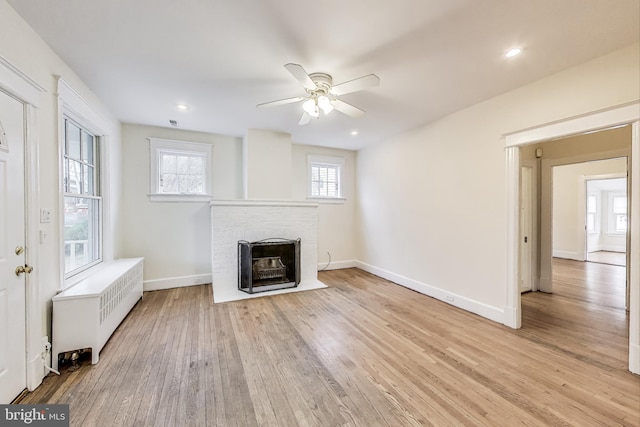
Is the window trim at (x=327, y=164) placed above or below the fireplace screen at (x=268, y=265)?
above

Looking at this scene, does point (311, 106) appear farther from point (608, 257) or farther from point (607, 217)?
point (607, 217)

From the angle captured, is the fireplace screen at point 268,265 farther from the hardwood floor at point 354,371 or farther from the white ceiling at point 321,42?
the white ceiling at point 321,42

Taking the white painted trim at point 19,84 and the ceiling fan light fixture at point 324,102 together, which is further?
the ceiling fan light fixture at point 324,102

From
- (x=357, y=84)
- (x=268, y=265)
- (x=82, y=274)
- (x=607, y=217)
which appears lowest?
(x=268, y=265)

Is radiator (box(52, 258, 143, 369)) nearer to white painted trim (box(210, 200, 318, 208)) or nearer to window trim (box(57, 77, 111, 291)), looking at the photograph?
window trim (box(57, 77, 111, 291))

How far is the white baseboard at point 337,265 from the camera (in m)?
5.59

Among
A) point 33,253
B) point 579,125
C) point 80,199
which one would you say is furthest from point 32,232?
point 579,125

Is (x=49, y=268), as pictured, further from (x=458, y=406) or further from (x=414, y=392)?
(x=458, y=406)

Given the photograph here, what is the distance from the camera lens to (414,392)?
6.16 feet

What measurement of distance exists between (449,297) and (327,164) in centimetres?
345

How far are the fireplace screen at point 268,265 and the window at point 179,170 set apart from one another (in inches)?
52.2

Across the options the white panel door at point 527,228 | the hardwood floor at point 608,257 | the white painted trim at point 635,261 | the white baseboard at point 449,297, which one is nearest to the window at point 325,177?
the white baseboard at point 449,297

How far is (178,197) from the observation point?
14.3 feet

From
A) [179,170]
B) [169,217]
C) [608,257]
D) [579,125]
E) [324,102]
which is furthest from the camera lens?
[608,257]
